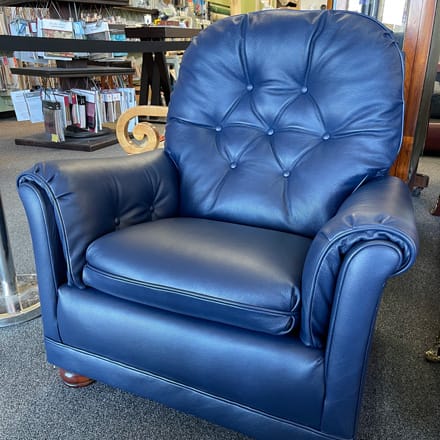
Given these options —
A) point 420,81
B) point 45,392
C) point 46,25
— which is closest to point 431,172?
point 420,81

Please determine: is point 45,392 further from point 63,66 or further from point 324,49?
point 63,66

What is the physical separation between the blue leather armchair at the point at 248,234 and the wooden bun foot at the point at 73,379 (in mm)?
43

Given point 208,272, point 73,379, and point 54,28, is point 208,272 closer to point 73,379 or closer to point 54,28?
point 73,379

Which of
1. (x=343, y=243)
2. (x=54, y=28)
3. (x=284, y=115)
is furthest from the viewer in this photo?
(x=54, y=28)

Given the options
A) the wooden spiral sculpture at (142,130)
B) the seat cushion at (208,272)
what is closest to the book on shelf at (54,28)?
the wooden spiral sculpture at (142,130)

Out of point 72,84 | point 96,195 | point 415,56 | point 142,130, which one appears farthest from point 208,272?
point 72,84

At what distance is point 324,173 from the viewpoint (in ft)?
3.92

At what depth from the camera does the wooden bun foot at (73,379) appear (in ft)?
3.81

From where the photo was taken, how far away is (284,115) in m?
1.32

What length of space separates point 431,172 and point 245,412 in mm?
2713

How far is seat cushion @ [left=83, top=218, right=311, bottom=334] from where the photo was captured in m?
0.87

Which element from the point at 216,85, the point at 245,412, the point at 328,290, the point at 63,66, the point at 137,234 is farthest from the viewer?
the point at 63,66

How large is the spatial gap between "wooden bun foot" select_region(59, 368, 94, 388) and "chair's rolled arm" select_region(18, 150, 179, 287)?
270 mm

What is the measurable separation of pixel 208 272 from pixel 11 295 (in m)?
0.99
